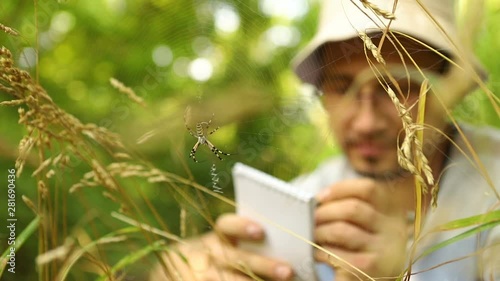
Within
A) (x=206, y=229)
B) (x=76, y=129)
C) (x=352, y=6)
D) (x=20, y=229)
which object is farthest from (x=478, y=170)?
Result: (x=20, y=229)

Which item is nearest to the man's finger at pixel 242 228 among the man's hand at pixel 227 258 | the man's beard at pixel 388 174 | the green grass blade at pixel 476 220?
the man's hand at pixel 227 258

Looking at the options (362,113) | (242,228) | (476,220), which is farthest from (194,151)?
(476,220)

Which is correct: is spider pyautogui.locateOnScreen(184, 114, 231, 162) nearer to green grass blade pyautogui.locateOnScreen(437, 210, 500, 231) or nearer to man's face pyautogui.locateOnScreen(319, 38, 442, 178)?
man's face pyautogui.locateOnScreen(319, 38, 442, 178)

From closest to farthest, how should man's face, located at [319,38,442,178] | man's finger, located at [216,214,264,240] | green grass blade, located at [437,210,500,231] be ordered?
green grass blade, located at [437,210,500,231]
man's face, located at [319,38,442,178]
man's finger, located at [216,214,264,240]

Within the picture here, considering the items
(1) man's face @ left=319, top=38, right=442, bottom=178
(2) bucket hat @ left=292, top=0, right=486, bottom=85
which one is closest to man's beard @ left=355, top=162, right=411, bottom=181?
(1) man's face @ left=319, top=38, right=442, bottom=178

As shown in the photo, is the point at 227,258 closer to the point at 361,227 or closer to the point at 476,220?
the point at 361,227

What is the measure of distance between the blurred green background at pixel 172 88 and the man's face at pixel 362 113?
0.09 feet

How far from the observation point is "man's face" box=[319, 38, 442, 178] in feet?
2.21

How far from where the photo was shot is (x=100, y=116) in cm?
91

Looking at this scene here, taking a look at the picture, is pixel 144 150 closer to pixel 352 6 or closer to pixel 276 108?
pixel 276 108

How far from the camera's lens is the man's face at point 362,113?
0.67 meters

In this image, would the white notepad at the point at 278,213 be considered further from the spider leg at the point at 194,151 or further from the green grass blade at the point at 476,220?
the green grass blade at the point at 476,220

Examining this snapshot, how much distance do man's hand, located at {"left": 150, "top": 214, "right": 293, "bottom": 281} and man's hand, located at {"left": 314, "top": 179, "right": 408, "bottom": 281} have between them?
7 centimetres

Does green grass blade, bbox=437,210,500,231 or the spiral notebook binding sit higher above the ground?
the spiral notebook binding
